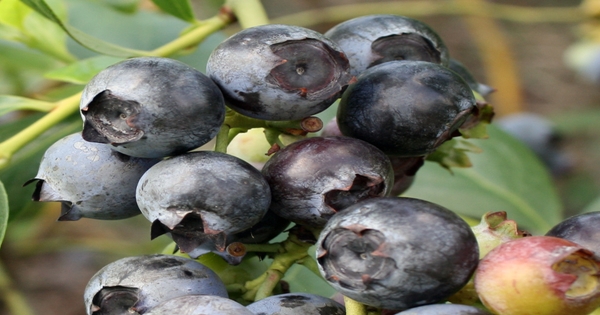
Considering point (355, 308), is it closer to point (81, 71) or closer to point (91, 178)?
point (91, 178)

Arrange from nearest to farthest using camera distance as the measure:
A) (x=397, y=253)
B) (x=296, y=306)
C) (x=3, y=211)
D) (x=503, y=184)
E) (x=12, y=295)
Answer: (x=397, y=253)
(x=296, y=306)
(x=3, y=211)
(x=503, y=184)
(x=12, y=295)

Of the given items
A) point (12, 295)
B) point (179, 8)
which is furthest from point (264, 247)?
point (12, 295)

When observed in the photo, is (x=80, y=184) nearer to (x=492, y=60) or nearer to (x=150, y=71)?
(x=150, y=71)

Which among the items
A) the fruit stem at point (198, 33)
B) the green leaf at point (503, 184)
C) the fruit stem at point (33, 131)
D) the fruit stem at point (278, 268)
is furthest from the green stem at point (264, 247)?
the green leaf at point (503, 184)

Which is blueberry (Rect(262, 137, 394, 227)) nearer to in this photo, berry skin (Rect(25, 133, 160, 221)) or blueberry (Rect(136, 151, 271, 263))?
A: blueberry (Rect(136, 151, 271, 263))

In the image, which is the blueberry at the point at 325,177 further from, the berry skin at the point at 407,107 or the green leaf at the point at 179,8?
the green leaf at the point at 179,8

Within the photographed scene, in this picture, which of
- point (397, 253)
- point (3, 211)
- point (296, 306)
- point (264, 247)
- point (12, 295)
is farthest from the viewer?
point (12, 295)

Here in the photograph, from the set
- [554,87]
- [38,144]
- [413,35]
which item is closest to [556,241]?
[413,35]
